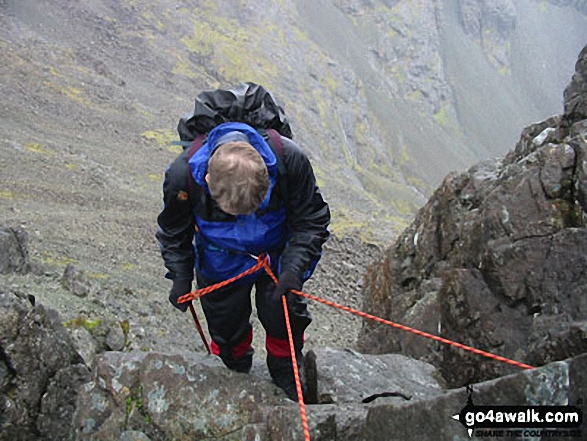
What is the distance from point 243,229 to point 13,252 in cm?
831

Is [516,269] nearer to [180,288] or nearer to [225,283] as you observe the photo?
[225,283]

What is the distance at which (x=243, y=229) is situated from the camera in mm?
4633

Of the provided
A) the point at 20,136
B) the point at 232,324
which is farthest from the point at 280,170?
the point at 20,136

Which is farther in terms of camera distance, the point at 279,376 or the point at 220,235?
the point at 279,376

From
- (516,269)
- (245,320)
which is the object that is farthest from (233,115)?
(516,269)

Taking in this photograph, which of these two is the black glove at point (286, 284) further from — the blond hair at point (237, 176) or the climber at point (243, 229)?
the blond hair at point (237, 176)

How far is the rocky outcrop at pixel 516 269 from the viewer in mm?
6089

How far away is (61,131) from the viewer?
31.1 metres

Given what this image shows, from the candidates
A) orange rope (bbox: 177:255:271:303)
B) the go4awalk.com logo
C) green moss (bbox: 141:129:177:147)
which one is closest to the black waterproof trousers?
orange rope (bbox: 177:255:271:303)

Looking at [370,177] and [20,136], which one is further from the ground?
[20,136]

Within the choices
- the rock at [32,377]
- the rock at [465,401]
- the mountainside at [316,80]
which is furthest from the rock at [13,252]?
the mountainside at [316,80]

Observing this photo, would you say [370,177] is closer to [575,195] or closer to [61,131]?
[61,131]

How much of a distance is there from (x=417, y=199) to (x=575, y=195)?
57.3 meters

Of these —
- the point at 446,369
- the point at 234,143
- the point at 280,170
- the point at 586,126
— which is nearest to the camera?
the point at 234,143
